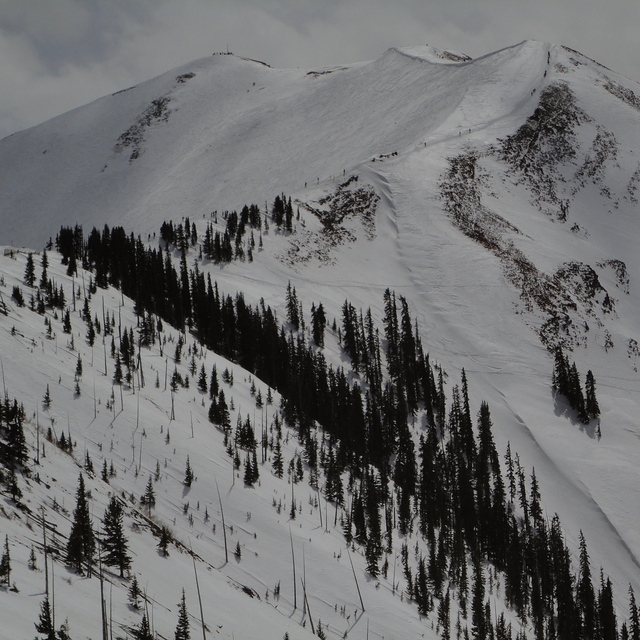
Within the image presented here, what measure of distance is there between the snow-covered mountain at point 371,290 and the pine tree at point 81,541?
1.12 meters

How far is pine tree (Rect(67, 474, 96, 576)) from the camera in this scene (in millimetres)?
24953

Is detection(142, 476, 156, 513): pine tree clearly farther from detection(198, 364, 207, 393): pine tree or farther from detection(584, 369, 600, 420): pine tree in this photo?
detection(584, 369, 600, 420): pine tree

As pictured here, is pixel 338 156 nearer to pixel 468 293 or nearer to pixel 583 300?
pixel 468 293

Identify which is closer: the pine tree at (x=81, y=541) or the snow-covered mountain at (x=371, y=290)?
the pine tree at (x=81, y=541)

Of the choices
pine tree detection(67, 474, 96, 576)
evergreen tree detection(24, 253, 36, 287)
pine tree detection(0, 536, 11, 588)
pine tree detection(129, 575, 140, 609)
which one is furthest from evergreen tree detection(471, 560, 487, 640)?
evergreen tree detection(24, 253, 36, 287)

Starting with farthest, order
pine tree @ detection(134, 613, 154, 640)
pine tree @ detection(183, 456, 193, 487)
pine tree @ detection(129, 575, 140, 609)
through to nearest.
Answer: pine tree @ detection(183, 456, 193, 487) → pine tree @ detection(129, 575, 140, 609) → pine tree @ detection(134, 613, 154, 640)

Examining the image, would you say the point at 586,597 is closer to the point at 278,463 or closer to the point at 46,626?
the point at 278,463

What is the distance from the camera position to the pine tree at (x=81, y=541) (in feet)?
81.9

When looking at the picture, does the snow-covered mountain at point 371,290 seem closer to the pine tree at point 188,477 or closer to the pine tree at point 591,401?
the pine tree at point 188,477

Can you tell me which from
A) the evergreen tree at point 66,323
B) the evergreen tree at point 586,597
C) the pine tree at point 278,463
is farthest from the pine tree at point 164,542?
the evergreen tree at point 586,597

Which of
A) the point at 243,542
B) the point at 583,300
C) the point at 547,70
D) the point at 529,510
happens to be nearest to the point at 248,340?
the point at 529,510

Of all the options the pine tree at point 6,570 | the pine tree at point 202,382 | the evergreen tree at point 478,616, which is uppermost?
the pine tree at point 6,570

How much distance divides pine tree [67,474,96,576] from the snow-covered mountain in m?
1.12

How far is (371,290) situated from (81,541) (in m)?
94.1
